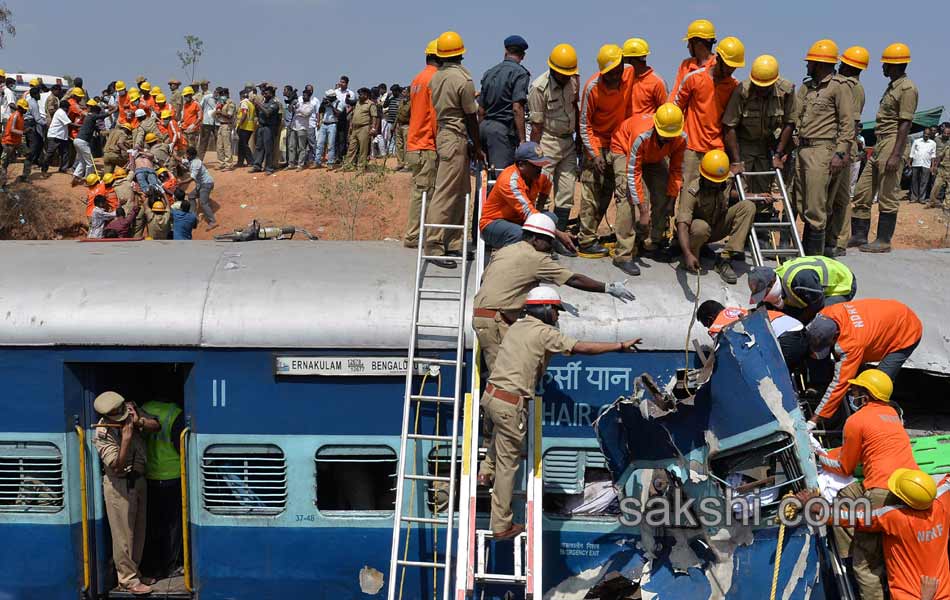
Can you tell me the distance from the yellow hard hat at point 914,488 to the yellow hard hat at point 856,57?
4613mm

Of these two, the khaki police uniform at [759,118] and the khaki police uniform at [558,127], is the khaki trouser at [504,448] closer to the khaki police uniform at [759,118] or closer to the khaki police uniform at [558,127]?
the khaki police uniform at [558,127]

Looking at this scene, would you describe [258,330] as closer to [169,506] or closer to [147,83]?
[169,506]

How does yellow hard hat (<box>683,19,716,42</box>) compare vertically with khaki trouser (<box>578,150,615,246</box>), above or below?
above

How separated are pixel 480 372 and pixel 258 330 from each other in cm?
176

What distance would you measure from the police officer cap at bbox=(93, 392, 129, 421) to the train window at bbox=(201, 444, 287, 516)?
72 cm

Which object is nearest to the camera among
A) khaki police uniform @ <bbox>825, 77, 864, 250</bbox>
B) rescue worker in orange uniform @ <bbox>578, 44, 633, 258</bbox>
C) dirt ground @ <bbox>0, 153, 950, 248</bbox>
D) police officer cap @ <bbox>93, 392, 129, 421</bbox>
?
police officer cap @ <bbox>93, 392, 129, 421</bbox>

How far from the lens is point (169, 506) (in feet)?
28.4

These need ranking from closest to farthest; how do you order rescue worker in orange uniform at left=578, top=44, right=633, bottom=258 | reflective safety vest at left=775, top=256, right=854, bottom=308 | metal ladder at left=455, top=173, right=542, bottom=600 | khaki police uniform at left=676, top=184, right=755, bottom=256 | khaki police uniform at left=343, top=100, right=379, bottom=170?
metal ladder at left=455, top=173, right=542, bottom=600 < reflective safety vest at left=775, top=256, right=854, bottom=308 < khaki police uniform at left=676, top=184, right=755, bottom=256 < rescue worker in orange uniform at left=578, top=44, right=633, bottom=258 < khaki police uniform at left=343, top=100, right=379, bottom=170

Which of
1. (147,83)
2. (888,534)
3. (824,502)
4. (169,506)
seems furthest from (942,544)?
(147,83)

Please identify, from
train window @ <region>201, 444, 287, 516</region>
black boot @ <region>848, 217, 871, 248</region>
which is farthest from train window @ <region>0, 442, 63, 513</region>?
black boot @ <region>848, 217, 871, 248</region>

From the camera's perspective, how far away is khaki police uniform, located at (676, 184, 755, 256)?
8469mm

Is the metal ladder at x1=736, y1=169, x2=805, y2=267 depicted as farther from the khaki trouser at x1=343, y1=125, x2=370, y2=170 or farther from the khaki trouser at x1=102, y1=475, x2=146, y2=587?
the khaki trouser at x1=343, y1=125, x2=370, y2=170

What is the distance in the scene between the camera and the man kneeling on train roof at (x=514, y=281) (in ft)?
25.1

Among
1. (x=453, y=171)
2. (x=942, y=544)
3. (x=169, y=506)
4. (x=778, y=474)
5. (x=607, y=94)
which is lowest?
(x=169, y=506)
